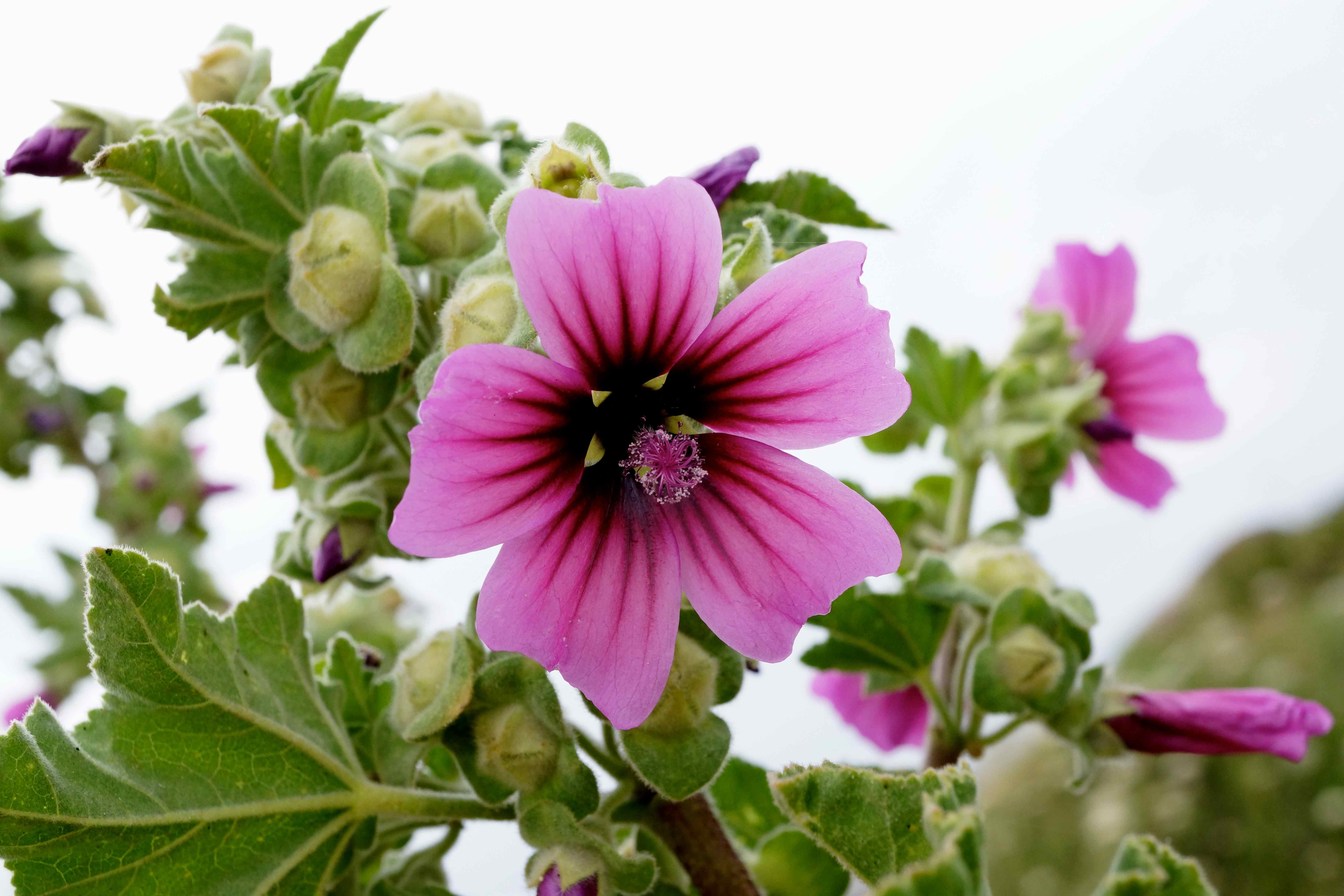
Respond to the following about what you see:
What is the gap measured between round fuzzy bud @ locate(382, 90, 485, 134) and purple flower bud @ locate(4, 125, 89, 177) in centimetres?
33

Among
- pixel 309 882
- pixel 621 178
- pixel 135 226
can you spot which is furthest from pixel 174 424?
pixel 621 178

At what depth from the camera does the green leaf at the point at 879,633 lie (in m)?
1.33

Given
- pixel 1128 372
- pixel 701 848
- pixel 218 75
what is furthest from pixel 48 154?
pixel 1128 372

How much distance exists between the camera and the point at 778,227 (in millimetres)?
1159

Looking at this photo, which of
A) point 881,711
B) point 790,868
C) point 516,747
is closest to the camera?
point 516,747

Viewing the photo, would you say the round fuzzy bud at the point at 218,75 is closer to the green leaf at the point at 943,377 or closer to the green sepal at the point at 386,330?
the green sepal at the point at 386,330

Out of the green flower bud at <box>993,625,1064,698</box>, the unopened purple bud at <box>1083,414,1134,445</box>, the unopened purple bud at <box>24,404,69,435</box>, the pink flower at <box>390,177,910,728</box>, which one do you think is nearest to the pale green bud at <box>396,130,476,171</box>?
the pink flower at <box>390,177,910,728</box>

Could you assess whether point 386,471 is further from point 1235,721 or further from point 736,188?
point 1235,721

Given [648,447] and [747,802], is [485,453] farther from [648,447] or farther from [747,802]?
[747,802]

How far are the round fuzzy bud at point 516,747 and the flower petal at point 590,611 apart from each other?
10 cm

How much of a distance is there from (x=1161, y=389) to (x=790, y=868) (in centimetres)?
96

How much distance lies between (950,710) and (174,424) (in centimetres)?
235

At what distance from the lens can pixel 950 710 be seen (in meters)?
1.50

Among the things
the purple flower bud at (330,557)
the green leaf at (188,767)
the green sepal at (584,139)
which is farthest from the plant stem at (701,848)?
the green sepal at (584,139)
